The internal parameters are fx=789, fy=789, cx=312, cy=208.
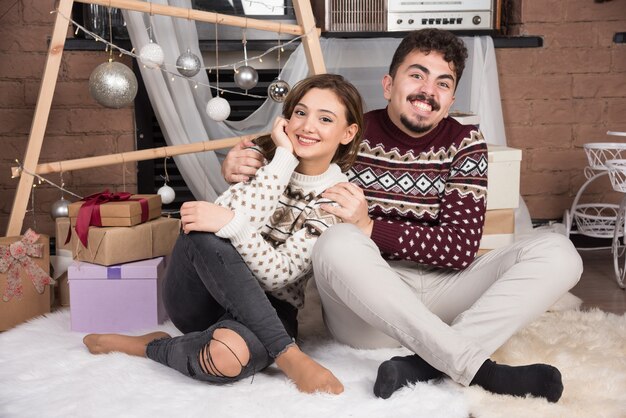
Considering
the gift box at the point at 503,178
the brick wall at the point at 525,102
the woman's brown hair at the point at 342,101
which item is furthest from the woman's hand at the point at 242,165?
the brick wall at the point at 525,102

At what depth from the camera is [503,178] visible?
2199 millimetres

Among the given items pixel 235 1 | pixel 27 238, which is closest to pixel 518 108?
pixel 235 1

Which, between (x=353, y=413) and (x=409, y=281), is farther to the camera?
(x=409, y=281)

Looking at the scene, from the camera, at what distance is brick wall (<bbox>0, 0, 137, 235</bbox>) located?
8.42ft

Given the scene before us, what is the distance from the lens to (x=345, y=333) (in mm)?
1609

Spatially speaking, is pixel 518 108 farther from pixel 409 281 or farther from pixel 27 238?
pixel 27 238

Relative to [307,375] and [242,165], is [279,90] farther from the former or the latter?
[307,375]

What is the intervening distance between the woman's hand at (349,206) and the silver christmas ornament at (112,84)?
2.65 ft

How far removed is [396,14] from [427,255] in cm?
141

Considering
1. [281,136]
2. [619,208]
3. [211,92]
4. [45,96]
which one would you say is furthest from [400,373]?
[211,92]

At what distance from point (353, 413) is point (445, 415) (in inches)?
6.0

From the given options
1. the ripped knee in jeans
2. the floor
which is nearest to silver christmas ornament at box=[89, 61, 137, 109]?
the ripped knee in jeans

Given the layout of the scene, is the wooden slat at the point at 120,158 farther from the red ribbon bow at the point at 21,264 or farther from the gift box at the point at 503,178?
the gift box at the point at 503,178

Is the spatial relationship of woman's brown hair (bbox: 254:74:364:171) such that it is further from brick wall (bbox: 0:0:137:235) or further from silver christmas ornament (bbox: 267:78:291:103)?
brick wall (bbox: 0:0:137:235)
